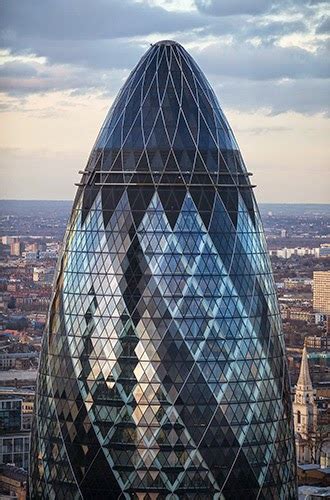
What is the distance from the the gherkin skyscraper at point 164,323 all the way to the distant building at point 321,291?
7493cm

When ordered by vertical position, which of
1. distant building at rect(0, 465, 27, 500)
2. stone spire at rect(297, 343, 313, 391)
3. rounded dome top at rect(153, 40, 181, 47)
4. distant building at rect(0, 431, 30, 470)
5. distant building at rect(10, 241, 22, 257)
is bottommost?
stone spire at rect(297, 343, 313, 391)

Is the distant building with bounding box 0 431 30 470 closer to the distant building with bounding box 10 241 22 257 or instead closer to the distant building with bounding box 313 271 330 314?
the distant building with bounding box 10 241 22 257

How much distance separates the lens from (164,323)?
22.8m

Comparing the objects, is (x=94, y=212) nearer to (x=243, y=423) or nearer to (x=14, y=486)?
(x=243, y=423)

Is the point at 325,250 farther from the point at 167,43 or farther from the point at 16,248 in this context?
the point at 167,43

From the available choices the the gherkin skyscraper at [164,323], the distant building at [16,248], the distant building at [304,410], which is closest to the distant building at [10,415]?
the distant building at [16,248]

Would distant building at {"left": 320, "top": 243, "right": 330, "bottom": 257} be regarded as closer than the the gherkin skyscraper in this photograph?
No

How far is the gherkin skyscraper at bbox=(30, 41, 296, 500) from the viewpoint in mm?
22766

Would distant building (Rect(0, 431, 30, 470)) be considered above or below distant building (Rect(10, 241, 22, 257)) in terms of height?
below

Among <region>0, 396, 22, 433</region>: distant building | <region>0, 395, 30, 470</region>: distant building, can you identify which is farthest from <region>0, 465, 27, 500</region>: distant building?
<region>0, 396, 22, 433</region>: distant building

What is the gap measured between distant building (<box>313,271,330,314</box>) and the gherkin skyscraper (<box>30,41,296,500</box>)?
74933 mm

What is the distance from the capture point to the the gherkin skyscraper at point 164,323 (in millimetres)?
22766

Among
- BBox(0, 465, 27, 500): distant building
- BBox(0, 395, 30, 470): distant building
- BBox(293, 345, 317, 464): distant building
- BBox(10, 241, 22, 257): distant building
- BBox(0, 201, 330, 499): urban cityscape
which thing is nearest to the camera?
BBox(0, 465, 27, 500): distant building

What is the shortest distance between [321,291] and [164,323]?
260 feet
